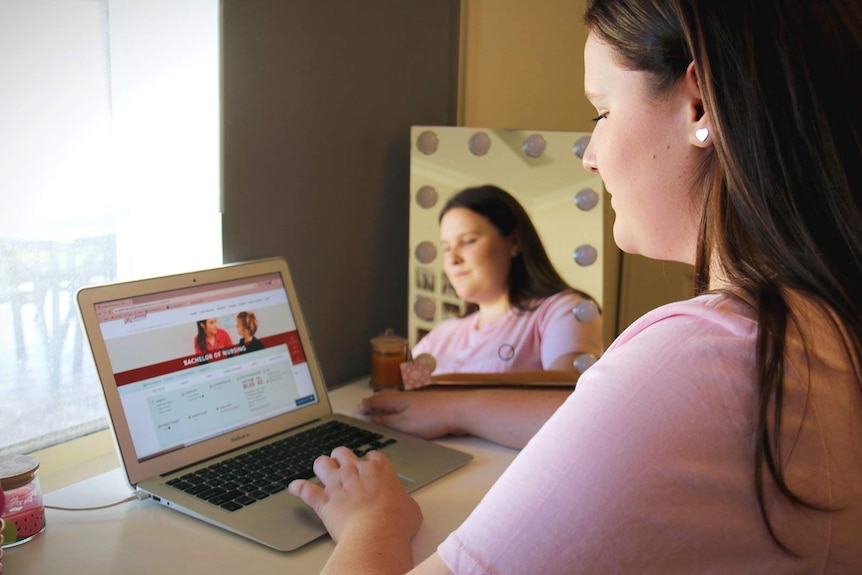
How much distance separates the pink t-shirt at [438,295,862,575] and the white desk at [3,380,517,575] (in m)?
0.35

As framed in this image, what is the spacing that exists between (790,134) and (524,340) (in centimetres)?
90

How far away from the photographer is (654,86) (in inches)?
29.8

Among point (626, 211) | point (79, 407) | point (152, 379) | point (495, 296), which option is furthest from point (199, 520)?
point (495, 296)

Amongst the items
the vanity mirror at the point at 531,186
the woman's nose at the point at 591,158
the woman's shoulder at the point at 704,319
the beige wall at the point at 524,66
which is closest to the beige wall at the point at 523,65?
the beige wall at the point at 524,66

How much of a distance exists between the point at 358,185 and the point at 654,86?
90 centimetres

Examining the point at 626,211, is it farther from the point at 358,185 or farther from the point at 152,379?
the point at 358,185

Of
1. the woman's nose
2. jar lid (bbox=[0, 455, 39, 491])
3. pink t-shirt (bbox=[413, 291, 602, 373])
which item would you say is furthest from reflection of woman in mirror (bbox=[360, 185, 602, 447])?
jar lid (bbox=[0, 455, 39, 491])

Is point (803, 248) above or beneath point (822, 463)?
above

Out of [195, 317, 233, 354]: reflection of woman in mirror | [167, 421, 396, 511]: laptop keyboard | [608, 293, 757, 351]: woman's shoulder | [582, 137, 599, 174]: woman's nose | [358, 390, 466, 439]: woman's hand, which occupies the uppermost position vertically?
[582, 137, 599, 174]: woman's nose

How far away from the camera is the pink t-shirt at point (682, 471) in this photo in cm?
60

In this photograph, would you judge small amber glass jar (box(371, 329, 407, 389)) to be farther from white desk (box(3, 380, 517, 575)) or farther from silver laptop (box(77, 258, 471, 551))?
white desk (box(3, 380, 517, 575))

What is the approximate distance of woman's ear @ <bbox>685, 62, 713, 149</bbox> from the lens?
0.72 meters

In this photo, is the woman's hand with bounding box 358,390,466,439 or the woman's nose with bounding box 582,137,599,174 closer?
the woman's nose with bounding box 582,137,599,174

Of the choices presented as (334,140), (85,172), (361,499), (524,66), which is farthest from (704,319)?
(524,66)
